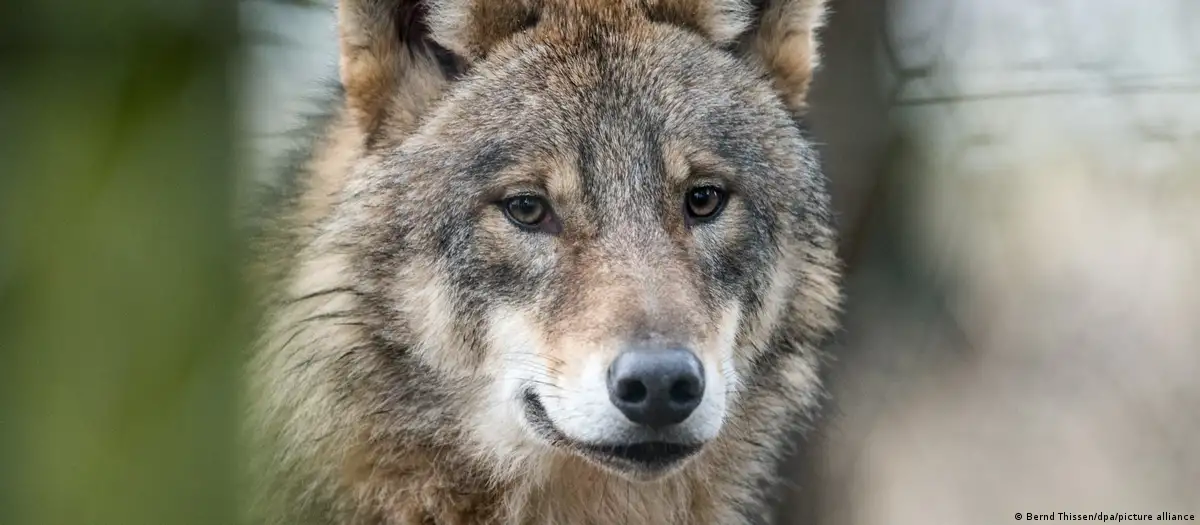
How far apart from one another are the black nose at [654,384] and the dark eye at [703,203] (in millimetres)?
600

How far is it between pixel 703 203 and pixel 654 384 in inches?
28.6

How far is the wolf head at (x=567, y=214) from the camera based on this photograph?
8.83 feet

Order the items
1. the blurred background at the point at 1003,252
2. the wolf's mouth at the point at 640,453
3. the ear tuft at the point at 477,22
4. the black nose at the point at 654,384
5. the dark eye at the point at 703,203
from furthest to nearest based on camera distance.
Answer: the blurred background at the point at 1003,252, the ear tuft at the point at 477,22, the dark eye at the point at 703,203, the wolf's mouth at the point at 640,453, the black nose at the point at 654,384

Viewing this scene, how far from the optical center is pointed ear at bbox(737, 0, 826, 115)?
3.52m

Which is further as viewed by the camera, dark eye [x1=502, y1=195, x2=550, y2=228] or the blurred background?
the blurred background

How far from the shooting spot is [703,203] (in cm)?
306

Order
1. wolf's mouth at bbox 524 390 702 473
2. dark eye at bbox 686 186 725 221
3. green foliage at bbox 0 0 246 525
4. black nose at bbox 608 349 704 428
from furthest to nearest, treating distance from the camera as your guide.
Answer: dark eye at bbox 686 186 725 221 → wolf's mouth at bbox 524 390 702 473 → black nose at bbox 608 349 704 428 → green foliage at bbox 0 0 246 525

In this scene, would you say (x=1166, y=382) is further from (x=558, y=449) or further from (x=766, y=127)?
(x=558, y=449)

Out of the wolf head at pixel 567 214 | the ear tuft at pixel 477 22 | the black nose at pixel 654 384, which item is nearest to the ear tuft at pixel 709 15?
the wolf head at pixel 567 214

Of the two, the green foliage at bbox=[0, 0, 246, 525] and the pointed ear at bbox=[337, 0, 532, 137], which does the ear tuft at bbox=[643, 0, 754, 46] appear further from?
the green foliage at bbox=[0, 0, 246, 525]

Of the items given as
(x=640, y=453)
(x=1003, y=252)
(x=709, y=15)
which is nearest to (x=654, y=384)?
(x=640, y=453)

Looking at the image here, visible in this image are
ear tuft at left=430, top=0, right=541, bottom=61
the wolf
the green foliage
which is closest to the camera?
the green foliage

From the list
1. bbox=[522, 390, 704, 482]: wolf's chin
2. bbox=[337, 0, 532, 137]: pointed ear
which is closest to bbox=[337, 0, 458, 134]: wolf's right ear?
bbox=[337, 0, 532, 137]: pointed ear

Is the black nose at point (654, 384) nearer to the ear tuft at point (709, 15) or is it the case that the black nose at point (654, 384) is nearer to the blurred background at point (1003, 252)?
the blurred background at point (1003, 252)
